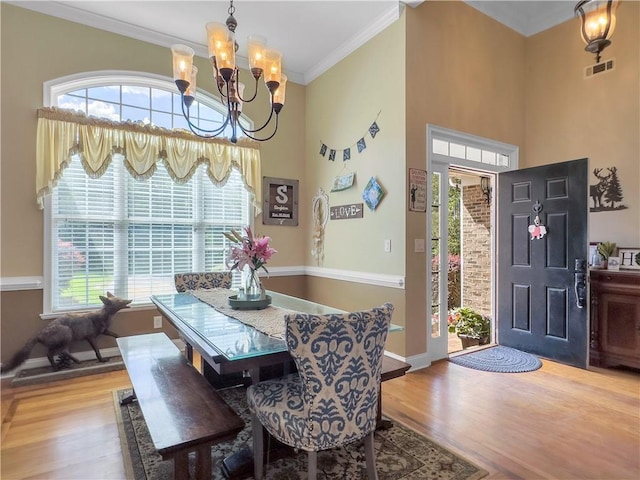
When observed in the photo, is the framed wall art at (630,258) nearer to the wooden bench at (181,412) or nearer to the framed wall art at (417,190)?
the framed wall art at (417,190)

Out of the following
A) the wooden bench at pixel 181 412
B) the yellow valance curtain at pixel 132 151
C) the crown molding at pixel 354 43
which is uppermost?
the crown molding at pixel 354 43

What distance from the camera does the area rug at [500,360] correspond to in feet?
11.3

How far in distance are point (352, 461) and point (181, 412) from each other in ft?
3.24

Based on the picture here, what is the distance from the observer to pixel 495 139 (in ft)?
13.5

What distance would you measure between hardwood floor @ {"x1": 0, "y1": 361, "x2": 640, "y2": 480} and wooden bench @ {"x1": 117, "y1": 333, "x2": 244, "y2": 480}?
18.2 inches

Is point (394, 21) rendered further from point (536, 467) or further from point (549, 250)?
point (536, 467)

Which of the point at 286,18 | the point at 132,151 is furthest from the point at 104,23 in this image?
the point at 286,18

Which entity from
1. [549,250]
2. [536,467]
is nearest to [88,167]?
[536,467]

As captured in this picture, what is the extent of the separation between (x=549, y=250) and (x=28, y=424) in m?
4.63

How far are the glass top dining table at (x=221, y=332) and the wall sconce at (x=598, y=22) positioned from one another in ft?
10.1

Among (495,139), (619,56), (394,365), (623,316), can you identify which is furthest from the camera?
(495,139)

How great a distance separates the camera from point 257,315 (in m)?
2.30

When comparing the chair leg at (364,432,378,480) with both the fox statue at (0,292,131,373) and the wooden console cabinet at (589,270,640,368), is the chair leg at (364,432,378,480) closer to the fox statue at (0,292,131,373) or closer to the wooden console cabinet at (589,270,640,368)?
the fox statue at (0,292,131,373)

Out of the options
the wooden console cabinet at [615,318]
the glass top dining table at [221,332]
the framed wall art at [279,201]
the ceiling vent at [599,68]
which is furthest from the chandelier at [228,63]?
the ceiling vent at [599,68]
